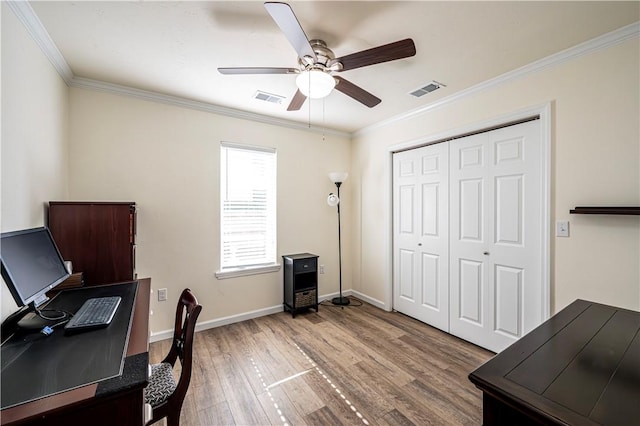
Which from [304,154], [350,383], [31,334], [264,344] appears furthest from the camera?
[304,154]

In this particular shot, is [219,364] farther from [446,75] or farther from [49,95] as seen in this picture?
[446,75]

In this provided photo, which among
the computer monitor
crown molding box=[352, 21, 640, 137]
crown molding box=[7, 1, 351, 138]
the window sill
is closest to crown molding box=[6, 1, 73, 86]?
crown molding box=[7, 1, 351, 138]

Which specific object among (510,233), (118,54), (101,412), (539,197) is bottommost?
(101,412)

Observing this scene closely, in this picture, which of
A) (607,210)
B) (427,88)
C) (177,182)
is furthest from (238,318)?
(607,210)

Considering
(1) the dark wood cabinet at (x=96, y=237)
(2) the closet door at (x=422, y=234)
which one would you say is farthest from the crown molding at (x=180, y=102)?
(2) the closet door at (x=422, y=234)

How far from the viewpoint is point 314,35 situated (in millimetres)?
1841

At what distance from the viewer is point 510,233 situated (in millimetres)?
2459

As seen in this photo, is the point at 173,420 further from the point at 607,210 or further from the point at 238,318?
the point at 607,210

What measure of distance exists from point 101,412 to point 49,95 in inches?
91.3

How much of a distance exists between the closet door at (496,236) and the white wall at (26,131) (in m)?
3.48

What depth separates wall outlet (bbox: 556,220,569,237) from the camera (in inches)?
82.0

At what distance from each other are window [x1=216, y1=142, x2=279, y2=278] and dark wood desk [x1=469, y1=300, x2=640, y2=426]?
2.84 meters

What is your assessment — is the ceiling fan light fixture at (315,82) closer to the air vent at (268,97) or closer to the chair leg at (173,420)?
the air vent at (268,97)

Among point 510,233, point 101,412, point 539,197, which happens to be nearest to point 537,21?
point 539,197
